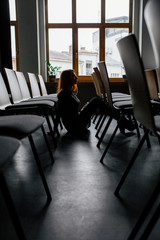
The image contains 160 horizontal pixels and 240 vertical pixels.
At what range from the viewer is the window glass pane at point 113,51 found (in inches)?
212

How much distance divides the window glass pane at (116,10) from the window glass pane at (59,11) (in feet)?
3.06

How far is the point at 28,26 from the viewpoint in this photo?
500 centimetres

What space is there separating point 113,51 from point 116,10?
96 cm

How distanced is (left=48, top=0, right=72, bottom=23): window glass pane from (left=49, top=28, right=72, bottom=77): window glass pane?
0.23 metres

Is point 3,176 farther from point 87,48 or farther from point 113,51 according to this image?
point 113,51

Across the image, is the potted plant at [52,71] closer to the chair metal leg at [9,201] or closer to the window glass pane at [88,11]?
the window glass pane at [88,11]

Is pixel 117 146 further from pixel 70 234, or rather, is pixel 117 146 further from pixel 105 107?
pixel 70 234

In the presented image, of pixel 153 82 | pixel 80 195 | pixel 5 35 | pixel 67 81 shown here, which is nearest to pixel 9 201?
→ pixel 80 195

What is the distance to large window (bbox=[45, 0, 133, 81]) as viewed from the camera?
5.28 meters

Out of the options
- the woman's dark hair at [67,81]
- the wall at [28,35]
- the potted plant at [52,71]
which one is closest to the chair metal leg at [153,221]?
the woman's dark hair at [67,81]

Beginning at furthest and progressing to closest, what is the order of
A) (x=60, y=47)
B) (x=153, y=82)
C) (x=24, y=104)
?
(x=60, y=47)
(x=153, y=82)
(x=24, y=104)

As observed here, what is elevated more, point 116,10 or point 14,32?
point 116,10

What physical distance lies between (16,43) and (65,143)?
3.79 meters

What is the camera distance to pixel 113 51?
5.48 metres
